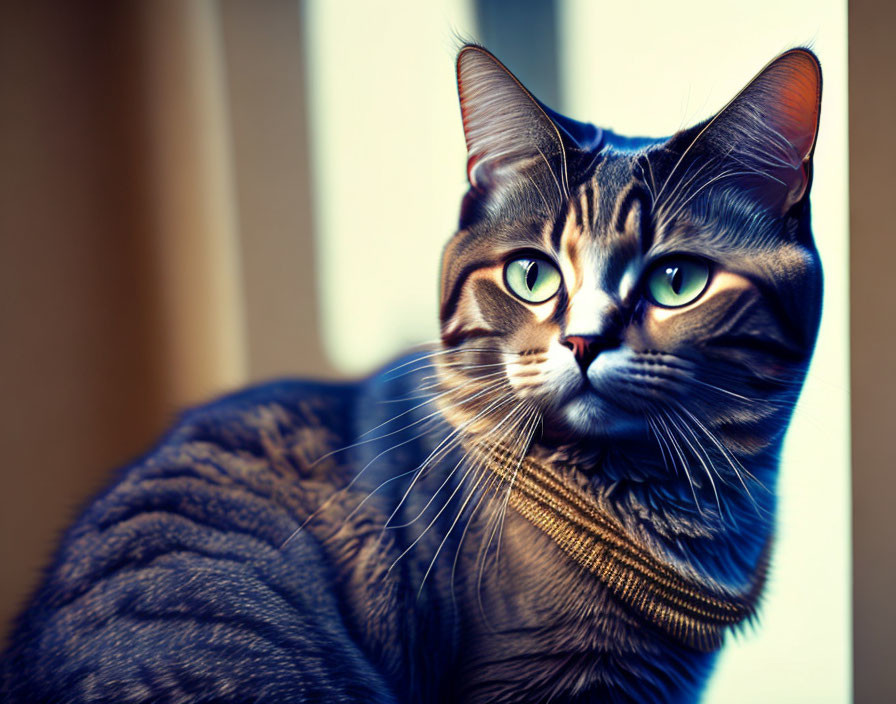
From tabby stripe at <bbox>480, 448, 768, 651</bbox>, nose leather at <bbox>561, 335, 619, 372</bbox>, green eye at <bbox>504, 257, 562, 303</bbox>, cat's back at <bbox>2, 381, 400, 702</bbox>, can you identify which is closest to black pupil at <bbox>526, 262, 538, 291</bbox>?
green eye at <bbox>504, 257, 562, 303</bbox>

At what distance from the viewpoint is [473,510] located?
0.87m

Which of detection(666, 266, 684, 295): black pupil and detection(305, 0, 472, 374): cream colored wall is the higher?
detection(305, 0, 472, 374): cream colored wall

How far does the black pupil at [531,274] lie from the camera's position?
832mm

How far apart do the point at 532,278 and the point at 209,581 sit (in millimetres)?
542

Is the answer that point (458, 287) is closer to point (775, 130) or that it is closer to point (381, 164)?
point (381, 164)

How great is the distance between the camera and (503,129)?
854 mm

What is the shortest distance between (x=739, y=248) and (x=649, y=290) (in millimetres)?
118

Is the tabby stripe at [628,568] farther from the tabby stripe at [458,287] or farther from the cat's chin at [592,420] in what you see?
the tabby stripe at [458,287]

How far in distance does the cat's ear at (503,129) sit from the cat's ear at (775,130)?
0.58ft

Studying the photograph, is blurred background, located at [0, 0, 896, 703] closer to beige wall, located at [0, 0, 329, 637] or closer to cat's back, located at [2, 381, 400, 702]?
beige wall, located at [0, 0, 329, 637]

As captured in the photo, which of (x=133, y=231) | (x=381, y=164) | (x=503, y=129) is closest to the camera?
(x=503, y=129)

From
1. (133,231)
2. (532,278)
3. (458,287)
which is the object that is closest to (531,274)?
(532,278)

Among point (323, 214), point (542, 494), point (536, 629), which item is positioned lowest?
point (536, 629)

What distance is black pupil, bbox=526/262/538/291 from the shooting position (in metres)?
→ 0.83
